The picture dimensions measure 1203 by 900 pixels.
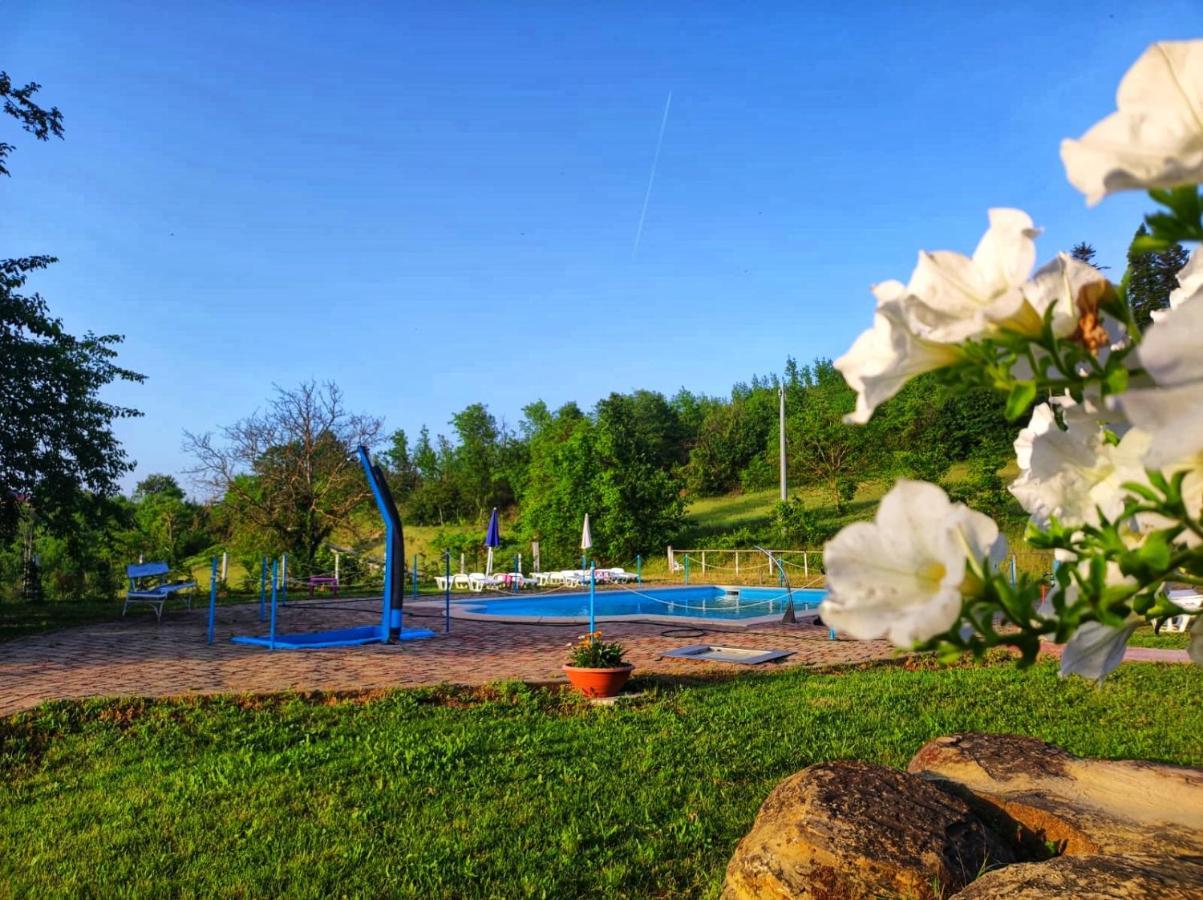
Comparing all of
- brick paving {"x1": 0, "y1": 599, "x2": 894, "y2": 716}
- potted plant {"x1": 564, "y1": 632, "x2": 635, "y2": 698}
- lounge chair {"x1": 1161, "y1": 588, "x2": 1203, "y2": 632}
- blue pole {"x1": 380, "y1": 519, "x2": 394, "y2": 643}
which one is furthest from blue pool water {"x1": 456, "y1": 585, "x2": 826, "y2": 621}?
potted plant {"x1": 564, "y1": 632, "x2": 635, "y2": 698}

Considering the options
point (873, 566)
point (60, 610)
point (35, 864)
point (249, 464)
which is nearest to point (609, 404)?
point (249, 464)

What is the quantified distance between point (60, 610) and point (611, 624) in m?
10.1

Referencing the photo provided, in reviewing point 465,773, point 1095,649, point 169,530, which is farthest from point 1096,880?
point 169,530

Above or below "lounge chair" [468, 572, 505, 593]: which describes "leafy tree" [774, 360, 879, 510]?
above

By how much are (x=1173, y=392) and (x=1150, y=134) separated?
6.8 inches

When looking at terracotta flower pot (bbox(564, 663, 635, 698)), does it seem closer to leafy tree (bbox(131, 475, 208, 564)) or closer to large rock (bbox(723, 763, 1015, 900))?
large rock (bbox(723, 763, 1015, 900))

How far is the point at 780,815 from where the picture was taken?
3178 mm

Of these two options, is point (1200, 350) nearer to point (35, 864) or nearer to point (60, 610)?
point (35, 864)

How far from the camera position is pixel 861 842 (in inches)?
117

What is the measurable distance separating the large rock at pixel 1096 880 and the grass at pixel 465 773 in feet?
5.18

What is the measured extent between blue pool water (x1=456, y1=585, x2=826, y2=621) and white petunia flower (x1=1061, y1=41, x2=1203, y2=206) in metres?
16.2

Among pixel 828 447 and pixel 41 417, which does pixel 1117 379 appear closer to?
pixel 41 417

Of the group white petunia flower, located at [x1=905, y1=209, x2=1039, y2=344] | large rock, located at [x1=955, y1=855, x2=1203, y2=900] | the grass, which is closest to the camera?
white petunia flower, located at [x1=905, y1=209, x2=1039, y2=344]

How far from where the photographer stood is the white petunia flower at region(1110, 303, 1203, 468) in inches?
16.8
